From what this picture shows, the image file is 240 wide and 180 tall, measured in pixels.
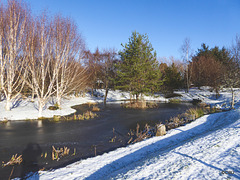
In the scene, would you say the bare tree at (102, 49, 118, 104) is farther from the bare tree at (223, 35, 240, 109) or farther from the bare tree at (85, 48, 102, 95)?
the bare tree at (223, 35, 240, 109)

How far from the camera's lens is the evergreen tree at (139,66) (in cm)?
2438

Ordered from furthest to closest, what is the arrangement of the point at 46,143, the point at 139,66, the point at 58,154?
the point at 139,66, the point at 46,143, the point at 58,154

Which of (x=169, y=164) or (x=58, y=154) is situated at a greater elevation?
(x=169, y=164)

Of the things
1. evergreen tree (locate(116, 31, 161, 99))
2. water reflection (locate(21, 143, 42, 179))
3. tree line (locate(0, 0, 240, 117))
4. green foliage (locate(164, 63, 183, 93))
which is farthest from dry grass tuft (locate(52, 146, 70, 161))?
green foliage (locate(164, 63, 183, 93))

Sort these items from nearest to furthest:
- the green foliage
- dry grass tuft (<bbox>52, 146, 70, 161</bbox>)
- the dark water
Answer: the dark water, dry grass tuft (<bbox>52, 146, 70, 161</bbox>), the green foliage

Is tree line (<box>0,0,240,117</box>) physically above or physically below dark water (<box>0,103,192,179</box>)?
above

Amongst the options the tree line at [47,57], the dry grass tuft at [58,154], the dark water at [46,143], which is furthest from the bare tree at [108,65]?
Answer: the dry grass tuft at [58,154]

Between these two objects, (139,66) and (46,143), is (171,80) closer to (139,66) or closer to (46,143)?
(139,66)

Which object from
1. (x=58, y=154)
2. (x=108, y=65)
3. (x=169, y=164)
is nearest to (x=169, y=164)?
(x=169, y=164)

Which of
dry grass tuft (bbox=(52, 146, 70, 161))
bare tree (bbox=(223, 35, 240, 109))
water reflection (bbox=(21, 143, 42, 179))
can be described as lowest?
water reflection (bbox=(21, 143, 42, 179))

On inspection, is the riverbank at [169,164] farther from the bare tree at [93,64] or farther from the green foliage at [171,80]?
the green foliage at [171,80]

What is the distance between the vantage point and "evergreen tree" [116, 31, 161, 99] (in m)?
24.4

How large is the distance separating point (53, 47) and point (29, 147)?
39.7ft

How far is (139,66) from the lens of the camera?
24125mm
